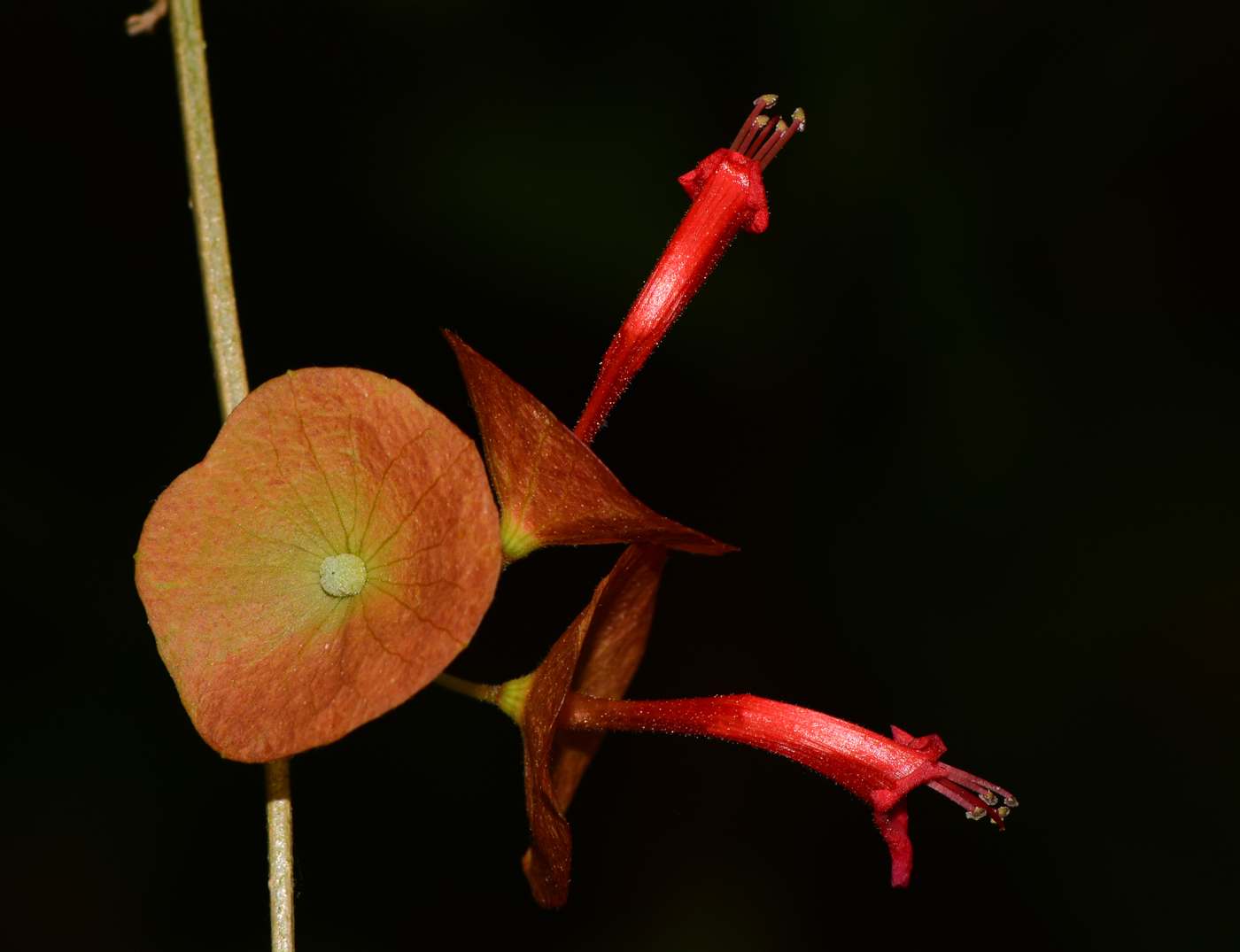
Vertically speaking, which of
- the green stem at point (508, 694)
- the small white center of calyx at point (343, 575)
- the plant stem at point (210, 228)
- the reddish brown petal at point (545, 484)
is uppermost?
the plant stem at point (210, 228)

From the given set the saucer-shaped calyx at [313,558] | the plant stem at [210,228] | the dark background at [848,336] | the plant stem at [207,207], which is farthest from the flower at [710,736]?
the dark background at [848,336]

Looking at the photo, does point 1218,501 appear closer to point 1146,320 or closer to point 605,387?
point 1146,320

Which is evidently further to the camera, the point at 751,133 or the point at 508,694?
the point at 751,133

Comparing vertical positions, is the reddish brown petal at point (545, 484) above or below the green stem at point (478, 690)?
above

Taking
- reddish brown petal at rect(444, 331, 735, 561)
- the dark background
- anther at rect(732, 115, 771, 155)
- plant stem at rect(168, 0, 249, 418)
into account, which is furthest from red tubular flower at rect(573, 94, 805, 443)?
the dark background

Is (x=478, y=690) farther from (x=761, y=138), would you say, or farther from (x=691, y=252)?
(x=761, y=138)

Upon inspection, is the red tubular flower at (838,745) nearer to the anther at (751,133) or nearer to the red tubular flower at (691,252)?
the red tubular flower at (691,252)

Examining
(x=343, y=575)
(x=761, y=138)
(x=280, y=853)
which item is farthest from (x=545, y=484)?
(x=761, y=138)
